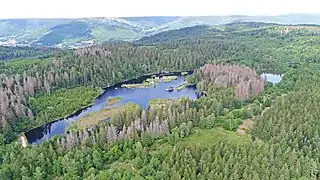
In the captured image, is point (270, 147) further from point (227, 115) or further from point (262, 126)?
point (227, 115)

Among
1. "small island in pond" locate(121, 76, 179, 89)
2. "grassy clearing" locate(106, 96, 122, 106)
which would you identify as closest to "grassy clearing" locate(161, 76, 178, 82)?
"small island in pond" locate(121, 76, 179, 89)

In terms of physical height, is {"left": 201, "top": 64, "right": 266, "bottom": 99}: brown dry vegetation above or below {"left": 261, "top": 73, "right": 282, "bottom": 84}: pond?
above

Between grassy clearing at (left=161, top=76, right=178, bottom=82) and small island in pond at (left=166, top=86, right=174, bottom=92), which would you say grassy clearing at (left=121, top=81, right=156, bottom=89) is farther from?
grassy clearing at (left=161, top=76, right=178, bottom=82)

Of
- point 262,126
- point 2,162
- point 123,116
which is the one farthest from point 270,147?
point 2,162

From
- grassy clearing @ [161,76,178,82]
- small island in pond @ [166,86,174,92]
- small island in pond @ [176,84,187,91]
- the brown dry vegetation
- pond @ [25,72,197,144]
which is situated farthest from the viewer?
grassy clearing @ [161,76,178,82]

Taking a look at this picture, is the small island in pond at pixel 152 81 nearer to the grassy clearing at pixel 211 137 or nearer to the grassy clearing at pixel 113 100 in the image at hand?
the grassy clearing at pixel 113 100

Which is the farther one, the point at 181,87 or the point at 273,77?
the point at 273,77

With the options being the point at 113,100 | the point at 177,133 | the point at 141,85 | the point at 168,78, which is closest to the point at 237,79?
the point at 168,78

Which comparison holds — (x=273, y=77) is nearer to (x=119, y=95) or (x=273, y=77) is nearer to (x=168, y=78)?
(x=168, y=78)
